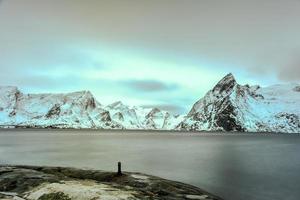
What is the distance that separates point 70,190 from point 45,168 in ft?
65.5

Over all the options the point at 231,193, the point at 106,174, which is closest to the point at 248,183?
the point at 231,193

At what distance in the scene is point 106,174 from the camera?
4422cm

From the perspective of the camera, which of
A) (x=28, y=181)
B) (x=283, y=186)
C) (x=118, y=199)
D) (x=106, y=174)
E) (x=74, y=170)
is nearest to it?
(x=118, y=199)

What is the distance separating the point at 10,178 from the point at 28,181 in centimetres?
283

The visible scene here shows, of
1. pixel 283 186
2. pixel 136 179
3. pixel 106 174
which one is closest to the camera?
pixel 136 179

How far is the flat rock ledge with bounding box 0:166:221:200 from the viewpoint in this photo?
29609 mm

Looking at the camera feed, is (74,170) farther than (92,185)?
Yes

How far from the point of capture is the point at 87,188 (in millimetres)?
31266

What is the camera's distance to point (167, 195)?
32.9 metres

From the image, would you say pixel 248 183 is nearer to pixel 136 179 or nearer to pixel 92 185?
pixel 136 179

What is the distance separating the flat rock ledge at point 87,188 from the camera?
97.1 feet

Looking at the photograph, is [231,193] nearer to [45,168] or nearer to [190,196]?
[190,196]

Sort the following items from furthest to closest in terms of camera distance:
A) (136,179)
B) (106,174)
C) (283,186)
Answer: (283,186)
(106,174)
(136,179)

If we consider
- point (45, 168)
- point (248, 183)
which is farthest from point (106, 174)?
point (248, 183)
